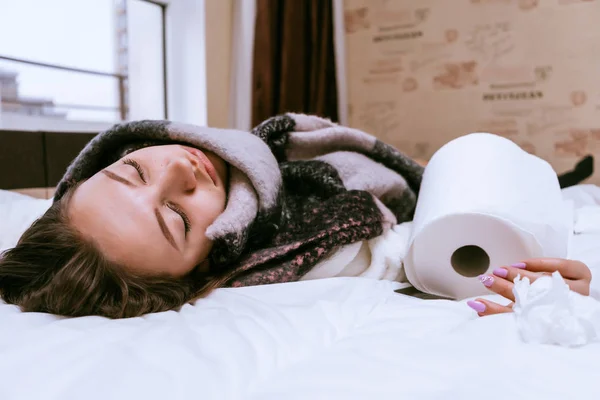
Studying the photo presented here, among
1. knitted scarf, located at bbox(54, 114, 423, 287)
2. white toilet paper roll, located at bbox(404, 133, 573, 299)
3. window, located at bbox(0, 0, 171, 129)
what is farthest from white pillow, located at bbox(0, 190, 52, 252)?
white toilet paper roll, located at bbox(404, 133, 573, 299)

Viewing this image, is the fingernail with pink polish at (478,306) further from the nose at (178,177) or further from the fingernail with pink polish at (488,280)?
the nose at (178,177)

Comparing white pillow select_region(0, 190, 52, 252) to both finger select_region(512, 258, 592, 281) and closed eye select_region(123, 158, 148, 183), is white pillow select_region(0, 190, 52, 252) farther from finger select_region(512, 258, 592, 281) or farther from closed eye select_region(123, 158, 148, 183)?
finger select_region(512, 258, 592, 281)

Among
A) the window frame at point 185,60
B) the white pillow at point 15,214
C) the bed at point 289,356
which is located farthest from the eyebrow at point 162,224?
the window frame at point 185,60

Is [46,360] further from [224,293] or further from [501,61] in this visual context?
[501,61]

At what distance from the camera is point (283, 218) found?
947 millimetres

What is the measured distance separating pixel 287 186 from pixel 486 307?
0.56 m

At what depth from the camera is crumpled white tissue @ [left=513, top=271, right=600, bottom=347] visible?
0.49 meters

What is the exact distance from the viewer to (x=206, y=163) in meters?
0.91

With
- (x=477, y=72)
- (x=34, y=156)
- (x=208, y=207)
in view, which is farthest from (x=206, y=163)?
(x=477, y=72)

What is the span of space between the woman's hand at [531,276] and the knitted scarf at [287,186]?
275mm

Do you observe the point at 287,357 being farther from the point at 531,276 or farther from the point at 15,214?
the point at 15,214

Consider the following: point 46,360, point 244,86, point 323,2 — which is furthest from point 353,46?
point 46,360

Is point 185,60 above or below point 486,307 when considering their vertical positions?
above

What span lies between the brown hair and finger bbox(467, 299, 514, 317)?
0.41 metres
